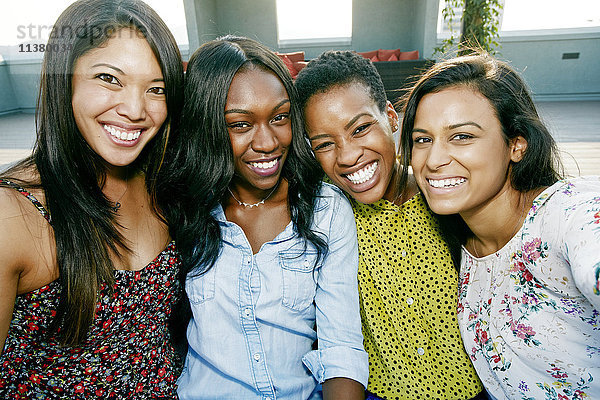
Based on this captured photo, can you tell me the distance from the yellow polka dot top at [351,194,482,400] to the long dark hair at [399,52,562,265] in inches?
13.7

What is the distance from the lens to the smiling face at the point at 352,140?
135cm

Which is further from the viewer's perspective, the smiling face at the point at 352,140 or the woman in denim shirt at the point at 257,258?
the smiling face at the point at 352,140

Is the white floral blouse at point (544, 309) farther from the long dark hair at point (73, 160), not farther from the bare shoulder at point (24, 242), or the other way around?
the bare shoulder at point (24, 242)

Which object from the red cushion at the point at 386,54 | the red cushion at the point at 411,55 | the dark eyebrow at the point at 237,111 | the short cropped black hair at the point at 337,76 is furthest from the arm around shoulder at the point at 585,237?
the red cushion at the point at 386,54

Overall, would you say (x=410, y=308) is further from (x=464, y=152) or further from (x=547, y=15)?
(x=547, y=15)

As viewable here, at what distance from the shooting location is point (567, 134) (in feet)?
19.6

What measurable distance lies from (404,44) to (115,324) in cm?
1132

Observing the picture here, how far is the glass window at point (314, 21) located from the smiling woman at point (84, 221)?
10.8 m

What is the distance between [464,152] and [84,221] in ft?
3.60

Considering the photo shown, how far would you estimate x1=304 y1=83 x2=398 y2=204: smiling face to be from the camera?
53.3 inches

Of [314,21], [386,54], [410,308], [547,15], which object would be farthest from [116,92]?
[547,15]

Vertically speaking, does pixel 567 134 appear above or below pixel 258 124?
below

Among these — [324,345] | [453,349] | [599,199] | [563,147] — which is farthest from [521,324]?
[563,147]

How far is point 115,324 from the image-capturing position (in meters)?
1.16
